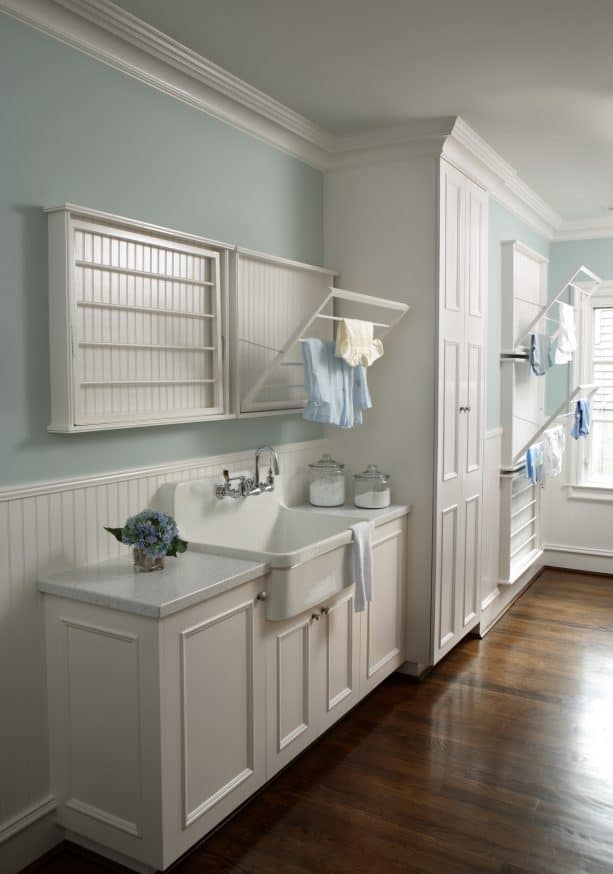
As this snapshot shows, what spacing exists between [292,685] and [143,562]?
0.73m

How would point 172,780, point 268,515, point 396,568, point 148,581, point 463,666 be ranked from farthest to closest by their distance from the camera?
point 463,666 → point 396,568 → point 268,515 → point 148,581 → point 172,780

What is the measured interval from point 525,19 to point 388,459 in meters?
1.86

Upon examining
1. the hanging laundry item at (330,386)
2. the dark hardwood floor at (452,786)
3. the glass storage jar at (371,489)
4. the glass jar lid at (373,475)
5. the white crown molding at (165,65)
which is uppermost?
the white crown molding at (165,65)

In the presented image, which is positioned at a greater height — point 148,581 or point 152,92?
point 152,92

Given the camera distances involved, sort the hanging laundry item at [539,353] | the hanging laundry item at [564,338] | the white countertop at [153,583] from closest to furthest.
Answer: the white countertop at [153,583]
the hanging laundry item at [539,353]
the hanging laundry item at [564,338]

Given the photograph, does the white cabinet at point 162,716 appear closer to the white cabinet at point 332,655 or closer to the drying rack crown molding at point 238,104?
the white cabinet at point 332,655

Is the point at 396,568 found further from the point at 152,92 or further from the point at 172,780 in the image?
the point at 152,92

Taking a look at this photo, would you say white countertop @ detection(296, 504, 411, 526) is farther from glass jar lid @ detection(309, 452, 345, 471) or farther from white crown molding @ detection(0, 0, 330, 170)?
white crown molding @ detection(0, 0, 330, 170)

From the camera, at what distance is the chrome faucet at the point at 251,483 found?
112 inches

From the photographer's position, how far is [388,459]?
3.54 m

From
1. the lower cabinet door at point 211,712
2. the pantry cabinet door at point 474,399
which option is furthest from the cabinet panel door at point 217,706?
the pantry cabinet door at point 474,399

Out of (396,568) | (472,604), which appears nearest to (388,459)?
(396,568)

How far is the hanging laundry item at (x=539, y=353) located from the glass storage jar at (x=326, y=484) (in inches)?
64.8

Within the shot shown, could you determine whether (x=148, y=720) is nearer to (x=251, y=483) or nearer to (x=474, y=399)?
(x=251, y=483)
